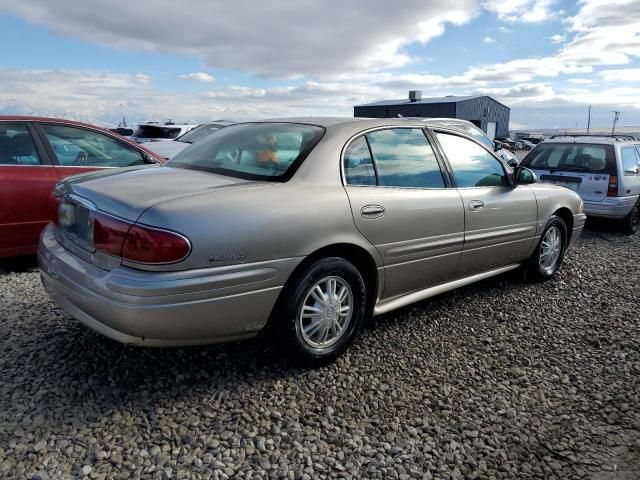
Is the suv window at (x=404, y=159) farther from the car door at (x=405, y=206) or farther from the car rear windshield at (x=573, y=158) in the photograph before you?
the car rear windshield at (x=573, y=158)

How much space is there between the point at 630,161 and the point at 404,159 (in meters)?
5.74

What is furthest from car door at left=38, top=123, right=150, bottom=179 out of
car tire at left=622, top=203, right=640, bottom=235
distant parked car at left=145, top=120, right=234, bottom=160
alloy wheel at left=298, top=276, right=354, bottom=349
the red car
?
car tire at left=622, top=203, right=640, bottom=235

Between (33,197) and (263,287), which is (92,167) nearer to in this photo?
(33,197)

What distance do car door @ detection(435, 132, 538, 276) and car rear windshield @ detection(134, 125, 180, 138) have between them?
30.7 ft

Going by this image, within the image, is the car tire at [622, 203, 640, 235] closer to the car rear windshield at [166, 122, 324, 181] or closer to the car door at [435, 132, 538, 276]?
the car door at [435, 132, 538, 276]

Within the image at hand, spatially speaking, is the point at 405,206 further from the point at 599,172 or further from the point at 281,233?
the point at 599,172

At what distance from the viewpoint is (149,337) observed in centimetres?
243

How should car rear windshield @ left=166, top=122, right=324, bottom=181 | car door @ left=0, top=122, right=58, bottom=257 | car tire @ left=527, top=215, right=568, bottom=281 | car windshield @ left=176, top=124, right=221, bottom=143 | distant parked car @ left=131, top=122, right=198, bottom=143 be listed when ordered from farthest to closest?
distant parked car @ left=131, top=122, right=198, bottom=143, car windshield @ left=176, top=124, right=221, bottom=143, car tire @ left=527, top=215, right=568, bottom=281, car door @ left=0, top=122, right=58, bottom=257, car rear windshield @ left=166, top=122, right=324, bottom=181

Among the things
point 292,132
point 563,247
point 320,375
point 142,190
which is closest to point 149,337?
point 142,190

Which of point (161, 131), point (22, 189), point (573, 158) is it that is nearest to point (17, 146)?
point (22, 189)

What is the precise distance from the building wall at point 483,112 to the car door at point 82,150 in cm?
4967

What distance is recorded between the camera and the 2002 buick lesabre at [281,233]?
240 centimetres

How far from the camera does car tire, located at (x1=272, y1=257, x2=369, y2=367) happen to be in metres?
2.76

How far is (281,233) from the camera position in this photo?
2.63 metres
